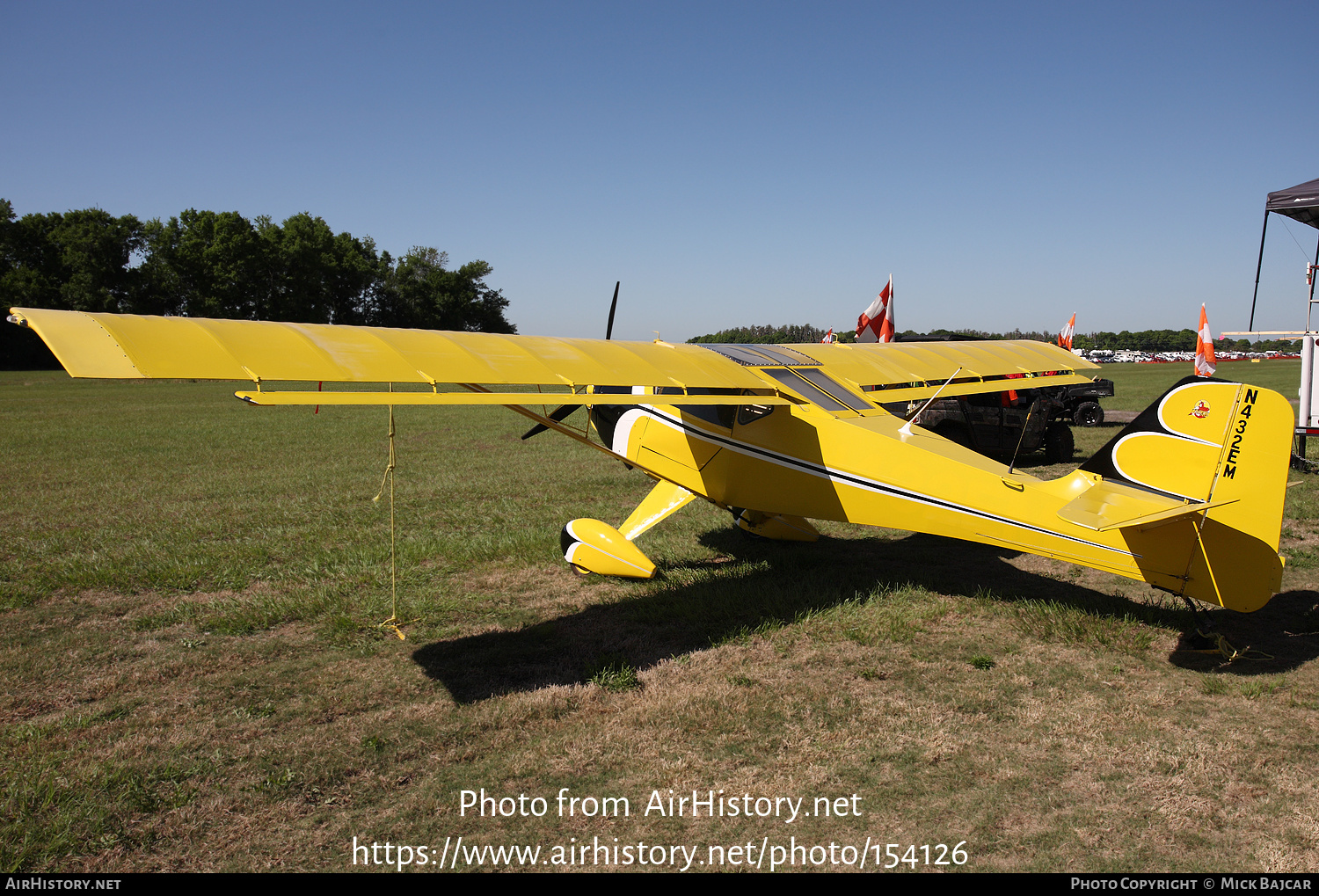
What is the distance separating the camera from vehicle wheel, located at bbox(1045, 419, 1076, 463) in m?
11.9

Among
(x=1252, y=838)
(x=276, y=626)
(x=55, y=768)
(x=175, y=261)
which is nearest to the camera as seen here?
(x=1252, y=838)

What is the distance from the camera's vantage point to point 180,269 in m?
59.7

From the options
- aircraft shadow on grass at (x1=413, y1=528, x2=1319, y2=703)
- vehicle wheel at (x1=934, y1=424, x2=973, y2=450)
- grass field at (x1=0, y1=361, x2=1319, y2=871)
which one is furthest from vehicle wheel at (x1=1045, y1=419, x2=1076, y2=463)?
aircraft shadow on grass at (x1=413, y1=528, x2=1319, y2=703)

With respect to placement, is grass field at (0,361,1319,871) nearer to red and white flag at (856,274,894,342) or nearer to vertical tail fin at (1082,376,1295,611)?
vertical tail fin at (1082,376,1295,611)

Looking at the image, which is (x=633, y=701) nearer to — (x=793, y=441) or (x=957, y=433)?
(x=793, y=441)

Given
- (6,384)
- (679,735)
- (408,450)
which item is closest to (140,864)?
(679,735)

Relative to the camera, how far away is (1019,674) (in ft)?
14.1

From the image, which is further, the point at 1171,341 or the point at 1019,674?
the point at 1171,341

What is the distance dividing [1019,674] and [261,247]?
236 ft

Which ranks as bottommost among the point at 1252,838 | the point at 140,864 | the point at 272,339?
the point at 140,864

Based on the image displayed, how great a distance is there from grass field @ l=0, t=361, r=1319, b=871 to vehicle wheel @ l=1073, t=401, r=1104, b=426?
8.92m

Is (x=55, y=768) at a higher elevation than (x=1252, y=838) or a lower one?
lower
